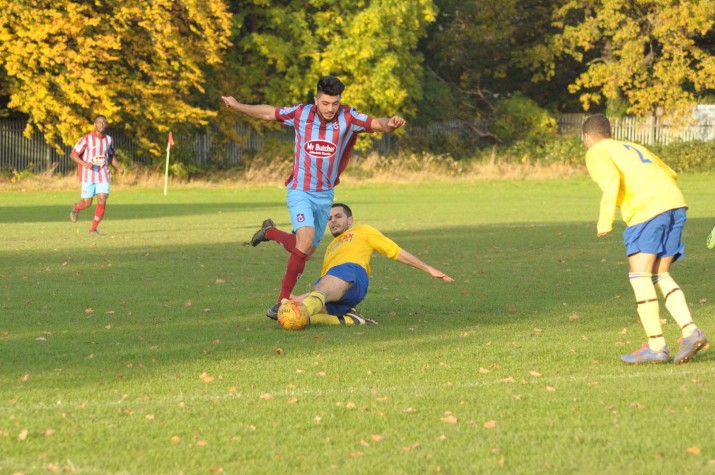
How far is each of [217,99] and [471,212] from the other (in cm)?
2110

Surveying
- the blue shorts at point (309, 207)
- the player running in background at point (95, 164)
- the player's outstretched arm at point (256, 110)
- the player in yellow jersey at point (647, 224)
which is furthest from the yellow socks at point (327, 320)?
the player running in background at point (95, 164)

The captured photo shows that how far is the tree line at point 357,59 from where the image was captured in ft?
136

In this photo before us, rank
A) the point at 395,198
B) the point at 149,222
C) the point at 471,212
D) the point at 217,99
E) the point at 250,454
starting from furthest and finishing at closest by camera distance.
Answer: the point at 217,99 < the point at 395,198 < the point at 471,212 < the point at 149,222 < the point at 250,454

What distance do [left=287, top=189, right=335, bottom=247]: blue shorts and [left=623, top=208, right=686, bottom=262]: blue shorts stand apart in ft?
10.8

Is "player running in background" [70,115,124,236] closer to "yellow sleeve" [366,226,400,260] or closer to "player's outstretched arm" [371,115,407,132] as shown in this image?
"yellow sleeve" [366,226,400,260]

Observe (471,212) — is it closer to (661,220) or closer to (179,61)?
(179,61)

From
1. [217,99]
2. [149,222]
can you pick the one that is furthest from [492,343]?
[217,99]

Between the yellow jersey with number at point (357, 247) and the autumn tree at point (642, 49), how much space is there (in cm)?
4256

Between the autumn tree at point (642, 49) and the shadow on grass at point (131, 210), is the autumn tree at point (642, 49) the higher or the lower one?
the higher one

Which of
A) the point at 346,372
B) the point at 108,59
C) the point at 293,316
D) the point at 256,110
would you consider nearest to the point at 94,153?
the point at 256,110

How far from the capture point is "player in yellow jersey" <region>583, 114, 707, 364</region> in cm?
854

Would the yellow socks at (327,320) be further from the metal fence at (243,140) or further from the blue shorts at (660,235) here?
the metal fence at (243,140)

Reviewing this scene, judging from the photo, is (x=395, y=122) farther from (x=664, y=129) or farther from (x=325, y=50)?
(x=664, y=129)

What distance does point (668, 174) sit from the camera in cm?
878
